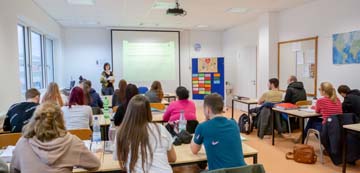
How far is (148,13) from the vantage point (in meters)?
7.16

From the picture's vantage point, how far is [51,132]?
1740mm

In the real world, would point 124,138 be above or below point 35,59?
below

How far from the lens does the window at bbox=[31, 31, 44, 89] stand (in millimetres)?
6230

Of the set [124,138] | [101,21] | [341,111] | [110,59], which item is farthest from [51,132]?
[110,59]

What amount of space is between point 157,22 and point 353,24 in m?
5.26

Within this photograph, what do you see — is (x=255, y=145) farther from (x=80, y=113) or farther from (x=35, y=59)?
(x=35, y=59)

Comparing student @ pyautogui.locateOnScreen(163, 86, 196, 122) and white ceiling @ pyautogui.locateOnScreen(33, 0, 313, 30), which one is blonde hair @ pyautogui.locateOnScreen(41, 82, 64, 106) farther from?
white ceiling @ pyautogui.locateOnScreen(33, 0, 313, 30)

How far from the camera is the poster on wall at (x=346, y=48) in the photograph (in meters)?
4.98

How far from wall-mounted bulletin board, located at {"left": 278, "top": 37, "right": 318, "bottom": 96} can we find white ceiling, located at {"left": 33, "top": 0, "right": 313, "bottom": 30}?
911 mm

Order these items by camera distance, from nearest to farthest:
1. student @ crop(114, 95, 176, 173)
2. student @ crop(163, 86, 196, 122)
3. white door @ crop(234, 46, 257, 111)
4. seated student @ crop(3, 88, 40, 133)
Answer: student @ crop(114, 95, 176, 173) → seated student @ crop(3, 88, 40, 133) → student @ crop(163, 86, 196, 122) → white door @ crop(234, 46, 257, 111)

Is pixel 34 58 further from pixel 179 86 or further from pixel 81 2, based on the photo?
pixel 179 86

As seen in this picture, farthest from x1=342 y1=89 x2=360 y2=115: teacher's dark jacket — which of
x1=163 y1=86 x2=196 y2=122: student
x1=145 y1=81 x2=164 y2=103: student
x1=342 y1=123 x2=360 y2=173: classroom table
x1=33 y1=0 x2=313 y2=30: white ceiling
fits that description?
x1=145 y1=81 x2=164 y2=103: student

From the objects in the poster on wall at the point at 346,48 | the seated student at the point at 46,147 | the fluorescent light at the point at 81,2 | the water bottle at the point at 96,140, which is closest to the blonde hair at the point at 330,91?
the poster on wall at the point at 346,48

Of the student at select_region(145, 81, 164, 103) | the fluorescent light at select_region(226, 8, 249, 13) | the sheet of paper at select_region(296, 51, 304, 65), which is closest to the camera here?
the student at select_region(145, 81, 164, 103)
